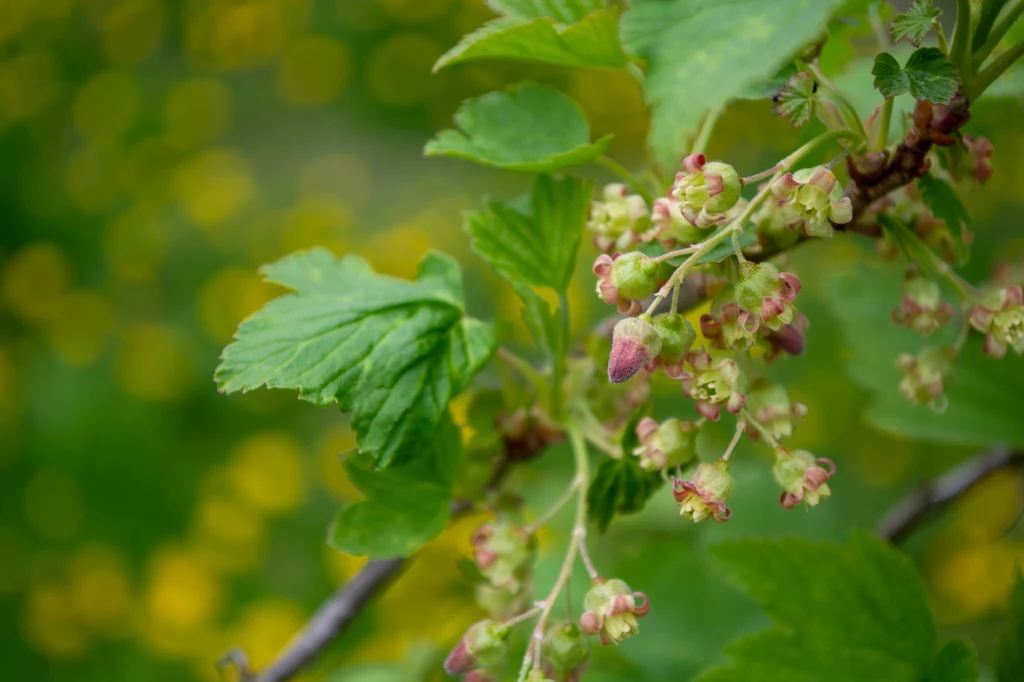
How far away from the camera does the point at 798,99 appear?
497mm

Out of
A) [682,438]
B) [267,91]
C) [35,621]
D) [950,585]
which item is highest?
[682,438]

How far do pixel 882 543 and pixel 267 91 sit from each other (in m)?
3.74

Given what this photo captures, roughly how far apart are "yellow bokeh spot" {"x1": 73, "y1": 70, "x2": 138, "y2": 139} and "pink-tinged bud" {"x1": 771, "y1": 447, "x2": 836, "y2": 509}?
331 centimetres

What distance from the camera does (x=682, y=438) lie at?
1.76 ft

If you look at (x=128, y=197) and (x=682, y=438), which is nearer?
(x=682, y=438)

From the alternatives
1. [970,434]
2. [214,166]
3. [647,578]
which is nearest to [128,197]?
[214,166]

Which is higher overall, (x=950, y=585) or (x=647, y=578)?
(x=647, y=578)

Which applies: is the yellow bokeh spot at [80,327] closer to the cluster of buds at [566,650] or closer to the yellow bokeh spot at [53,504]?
the yellow bokeh spot at [53,504]

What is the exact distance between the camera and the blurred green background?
5.71 feet

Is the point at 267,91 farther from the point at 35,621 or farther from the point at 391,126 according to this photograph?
the point at 35,621

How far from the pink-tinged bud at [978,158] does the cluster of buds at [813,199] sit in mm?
147

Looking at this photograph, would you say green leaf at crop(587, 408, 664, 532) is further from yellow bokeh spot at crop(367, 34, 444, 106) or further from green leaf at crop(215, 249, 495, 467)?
yellow bokeh spot at crop(367, 34, 444, 106)

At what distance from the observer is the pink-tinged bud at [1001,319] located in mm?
542

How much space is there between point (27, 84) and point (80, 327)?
1369 mm
